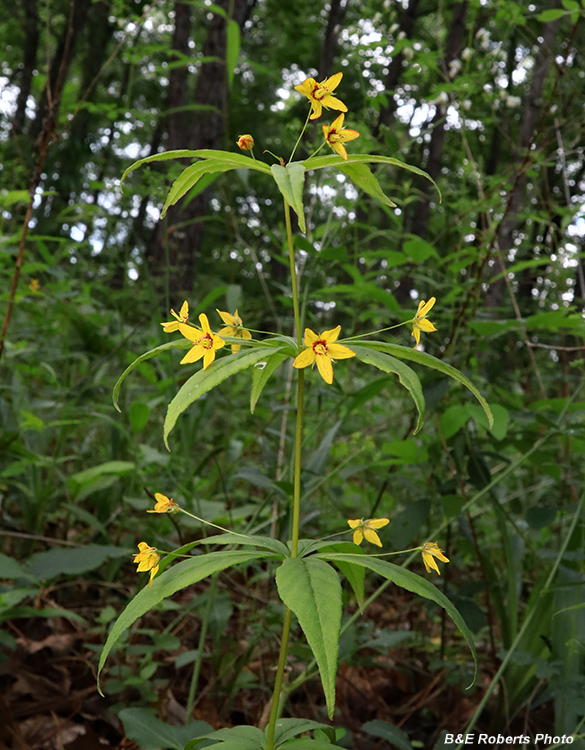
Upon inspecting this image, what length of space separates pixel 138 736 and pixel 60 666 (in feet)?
2.42

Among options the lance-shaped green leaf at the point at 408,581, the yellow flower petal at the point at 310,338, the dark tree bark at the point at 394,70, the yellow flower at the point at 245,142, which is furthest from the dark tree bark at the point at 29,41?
the lance-shaped green leaf at the point at 408,581

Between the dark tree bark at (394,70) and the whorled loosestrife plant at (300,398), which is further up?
the dark tree bark at (394,70)

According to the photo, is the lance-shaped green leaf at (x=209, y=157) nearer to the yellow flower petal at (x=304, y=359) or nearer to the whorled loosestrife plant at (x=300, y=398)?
the whorled loosestrife plant at (x=300, y=398)

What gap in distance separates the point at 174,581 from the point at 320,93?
69 cm

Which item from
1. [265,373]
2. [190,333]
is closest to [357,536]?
[265,373]

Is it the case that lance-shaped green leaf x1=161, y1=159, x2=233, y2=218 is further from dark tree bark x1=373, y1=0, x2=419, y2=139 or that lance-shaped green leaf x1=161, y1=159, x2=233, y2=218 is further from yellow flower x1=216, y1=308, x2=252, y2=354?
dark tree bark x1=373, y1=0, x2=419, y2=139

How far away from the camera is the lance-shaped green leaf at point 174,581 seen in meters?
0.77

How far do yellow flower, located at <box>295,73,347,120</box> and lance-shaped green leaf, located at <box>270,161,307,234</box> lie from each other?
113 millimetres

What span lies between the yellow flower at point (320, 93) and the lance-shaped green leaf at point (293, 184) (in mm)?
113

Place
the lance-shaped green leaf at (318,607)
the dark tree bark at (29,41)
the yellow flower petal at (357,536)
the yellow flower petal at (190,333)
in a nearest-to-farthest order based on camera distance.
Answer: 1. the lance-shaped green leaf at (318,607)
2. the yellow flower petal at (190,333)
3. the yellow flower petal at (357,536)
4. the dark tree bark at (29,41)

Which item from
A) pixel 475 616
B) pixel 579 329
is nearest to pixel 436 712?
pixel 475 616

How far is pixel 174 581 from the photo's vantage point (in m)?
0.80

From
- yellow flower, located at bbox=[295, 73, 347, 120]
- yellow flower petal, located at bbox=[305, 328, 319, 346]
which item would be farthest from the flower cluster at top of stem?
yellow flower petal, located at bbox=[305, 328, 319, 346]

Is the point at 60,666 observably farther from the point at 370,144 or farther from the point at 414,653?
the point at 370,144
